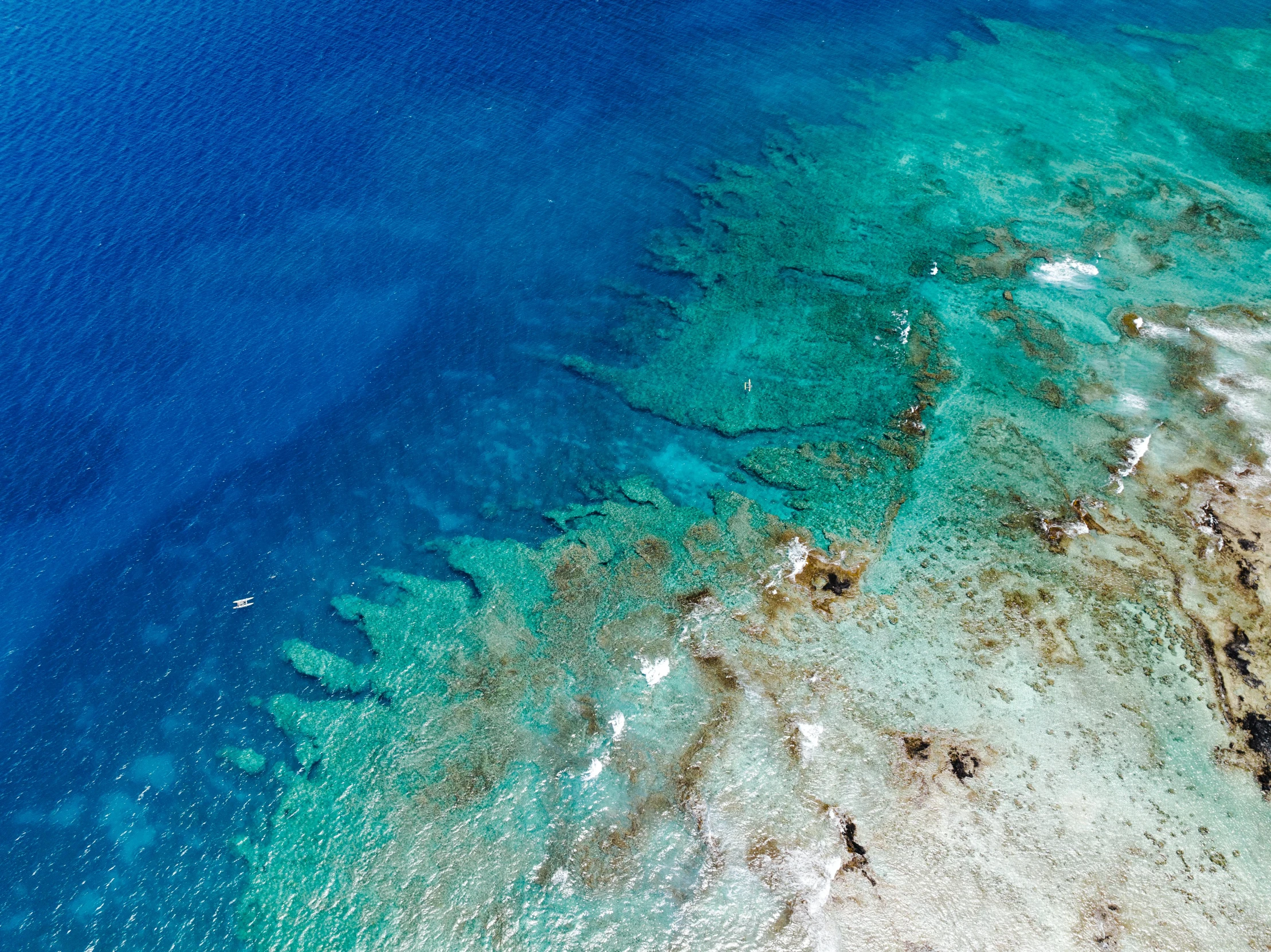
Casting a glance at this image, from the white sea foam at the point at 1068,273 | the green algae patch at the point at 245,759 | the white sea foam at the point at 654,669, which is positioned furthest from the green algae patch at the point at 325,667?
the white sea foam at the point at 1068,273

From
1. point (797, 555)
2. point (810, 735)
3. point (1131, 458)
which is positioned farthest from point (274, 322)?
point (1131, 458)

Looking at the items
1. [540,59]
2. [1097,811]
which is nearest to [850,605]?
[1097,811]

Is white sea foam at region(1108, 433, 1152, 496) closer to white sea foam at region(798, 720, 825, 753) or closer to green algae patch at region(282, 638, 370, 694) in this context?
white sea foam at region(798, 720, 825, 753)

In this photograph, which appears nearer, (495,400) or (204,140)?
(495,400)

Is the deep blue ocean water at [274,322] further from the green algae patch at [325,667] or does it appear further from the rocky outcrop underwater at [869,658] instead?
the rocky outcrop underwater at [869,658]

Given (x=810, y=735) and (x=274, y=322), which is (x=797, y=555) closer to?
(x=810, y=735)

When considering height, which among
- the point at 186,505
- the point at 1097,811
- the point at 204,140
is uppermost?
the point at 204,140

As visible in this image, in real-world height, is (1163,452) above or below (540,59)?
below

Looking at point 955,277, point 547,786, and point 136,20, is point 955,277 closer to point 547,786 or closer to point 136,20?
point 547,786
